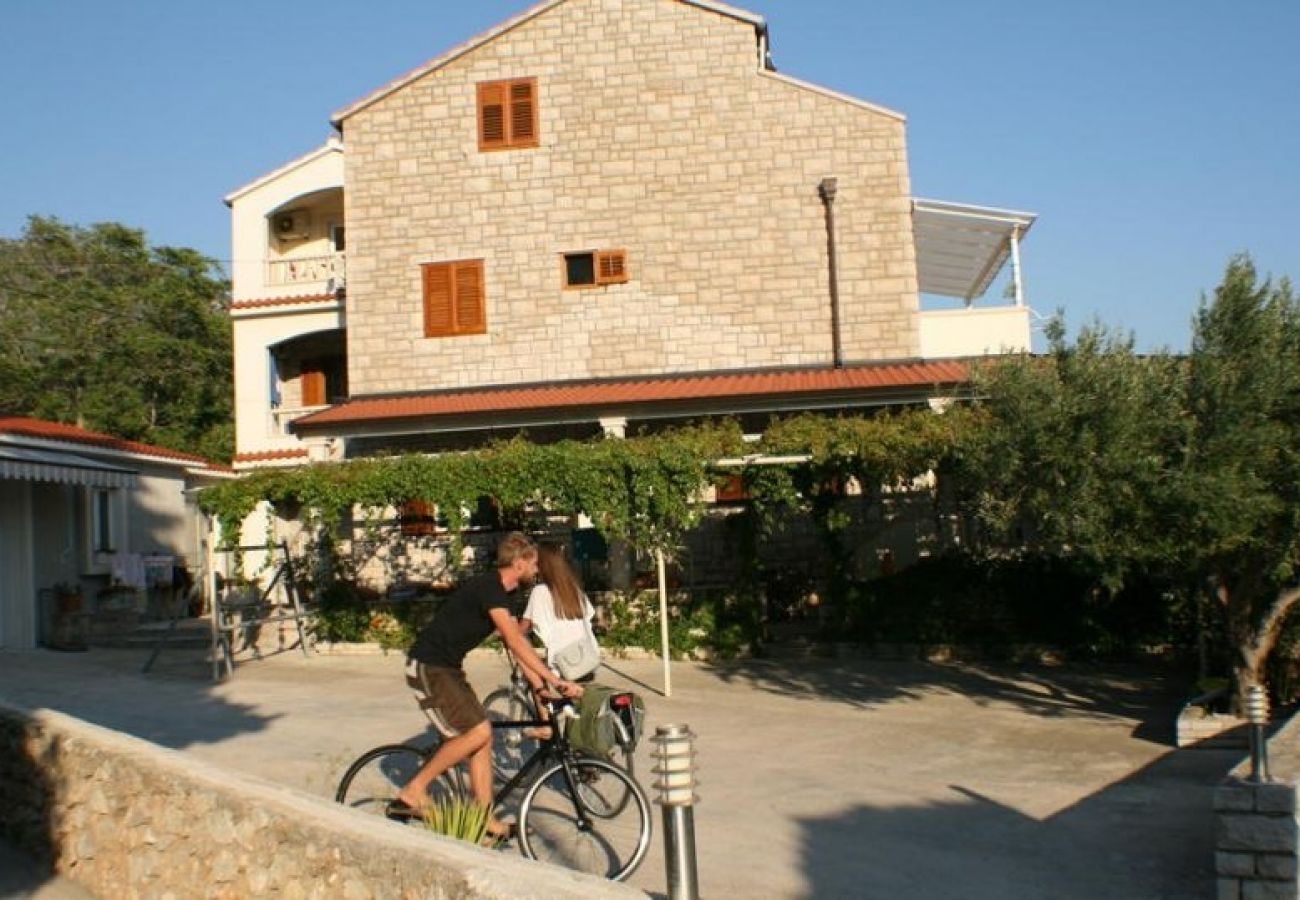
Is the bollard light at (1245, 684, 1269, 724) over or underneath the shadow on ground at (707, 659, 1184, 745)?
over

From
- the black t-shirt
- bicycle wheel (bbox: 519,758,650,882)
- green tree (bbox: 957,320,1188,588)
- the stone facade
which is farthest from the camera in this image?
the stone facade

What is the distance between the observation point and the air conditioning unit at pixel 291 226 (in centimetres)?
2700

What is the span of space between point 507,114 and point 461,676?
16653 mm

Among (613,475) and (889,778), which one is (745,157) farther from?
(889,778)

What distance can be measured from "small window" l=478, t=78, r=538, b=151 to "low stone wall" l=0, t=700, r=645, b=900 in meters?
14.9

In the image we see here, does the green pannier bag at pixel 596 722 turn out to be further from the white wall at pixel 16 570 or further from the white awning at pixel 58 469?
the white wall at pixel 16 570

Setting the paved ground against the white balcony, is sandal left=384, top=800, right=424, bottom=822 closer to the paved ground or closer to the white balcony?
the paved ground

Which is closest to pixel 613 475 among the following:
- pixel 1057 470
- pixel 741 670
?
pixel 741 670

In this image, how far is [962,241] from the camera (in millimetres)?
22562

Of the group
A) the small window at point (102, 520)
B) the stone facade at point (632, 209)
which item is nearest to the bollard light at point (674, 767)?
the stone facade at point (632, 209)

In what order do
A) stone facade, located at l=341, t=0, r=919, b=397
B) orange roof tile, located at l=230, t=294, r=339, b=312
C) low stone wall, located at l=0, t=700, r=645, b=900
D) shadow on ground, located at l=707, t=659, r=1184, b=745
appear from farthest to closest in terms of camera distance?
orange roof tile, located at l=230, t=294, r=339, b=312 < stone facade, located at l=341, t=0, r=919, b=397 < shadow on ground, located at l=707, t=659, r=1184, b=745 < low stone wall, located at l=0, t=700, r=645, b=900

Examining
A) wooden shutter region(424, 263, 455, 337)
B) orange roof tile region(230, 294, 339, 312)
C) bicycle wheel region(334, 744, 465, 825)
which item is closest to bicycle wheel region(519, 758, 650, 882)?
bicycle wheel region(334, 744, 465, 825)

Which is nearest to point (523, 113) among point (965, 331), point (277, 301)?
point (277, 301)

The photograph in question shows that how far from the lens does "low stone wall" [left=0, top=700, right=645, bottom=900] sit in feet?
16.5
